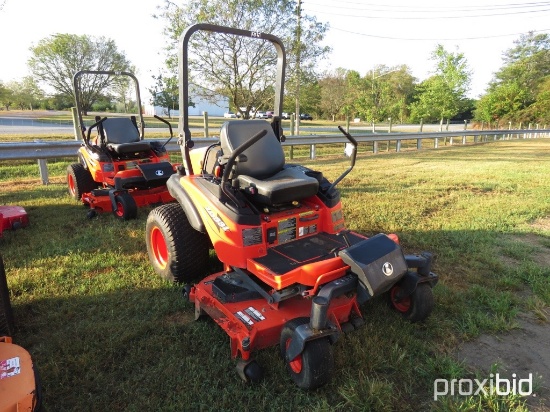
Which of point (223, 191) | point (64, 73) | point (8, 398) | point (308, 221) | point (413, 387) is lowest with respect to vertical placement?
point (413, 387)

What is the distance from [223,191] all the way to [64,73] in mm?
34138

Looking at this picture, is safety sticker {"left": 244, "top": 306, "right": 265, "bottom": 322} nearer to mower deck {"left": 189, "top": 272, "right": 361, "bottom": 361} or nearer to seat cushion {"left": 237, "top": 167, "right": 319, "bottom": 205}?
mower deck {"left": 189, "top": 272, "right": 361, "bottom": 361}

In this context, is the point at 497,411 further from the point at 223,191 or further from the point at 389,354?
the point at 223,191

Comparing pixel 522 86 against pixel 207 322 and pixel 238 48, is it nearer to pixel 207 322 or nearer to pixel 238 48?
pixel 238 48

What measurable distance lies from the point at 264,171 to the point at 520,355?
2.15 m

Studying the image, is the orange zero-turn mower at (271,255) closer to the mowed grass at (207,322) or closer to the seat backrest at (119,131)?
the mowed grass at (207,322)

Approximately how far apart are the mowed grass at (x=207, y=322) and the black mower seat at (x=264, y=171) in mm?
1008

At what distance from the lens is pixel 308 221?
294 cm

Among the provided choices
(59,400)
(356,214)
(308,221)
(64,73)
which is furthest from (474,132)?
(64,73)

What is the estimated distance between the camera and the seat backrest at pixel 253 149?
9.52 ft

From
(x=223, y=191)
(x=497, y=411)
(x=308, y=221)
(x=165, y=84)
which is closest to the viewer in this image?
(x=497, y=411)

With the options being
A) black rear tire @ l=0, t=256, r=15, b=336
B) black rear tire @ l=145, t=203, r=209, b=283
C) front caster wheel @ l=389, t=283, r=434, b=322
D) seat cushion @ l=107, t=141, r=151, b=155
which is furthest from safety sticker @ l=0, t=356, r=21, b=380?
seat cushion @ l=107, t=141, r=151, b=155

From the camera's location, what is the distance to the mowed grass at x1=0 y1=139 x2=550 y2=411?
6.81 ft

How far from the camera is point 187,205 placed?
303 cm
